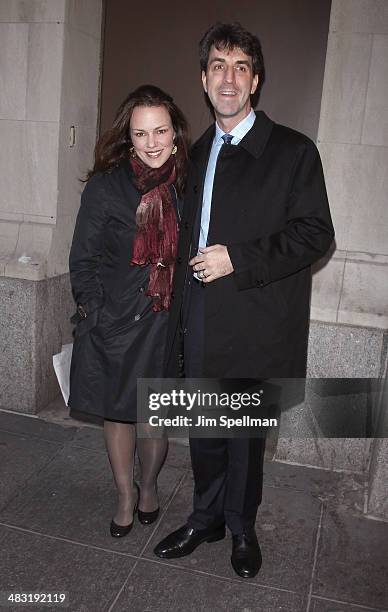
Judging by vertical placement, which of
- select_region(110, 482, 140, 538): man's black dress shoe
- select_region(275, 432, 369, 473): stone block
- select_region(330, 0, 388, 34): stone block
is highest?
select_region(330, 0, 388, 34): stone block

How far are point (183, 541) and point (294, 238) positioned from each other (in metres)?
1.73

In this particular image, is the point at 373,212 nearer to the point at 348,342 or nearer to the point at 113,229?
the point at 348,342

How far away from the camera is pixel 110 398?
3.07m

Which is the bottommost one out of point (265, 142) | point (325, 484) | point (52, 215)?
point (325, 484)

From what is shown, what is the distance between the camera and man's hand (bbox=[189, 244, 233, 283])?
260 cm

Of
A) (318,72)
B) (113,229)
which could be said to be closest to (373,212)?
(318,72)

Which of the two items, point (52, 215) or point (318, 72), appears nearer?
point (318, 72)

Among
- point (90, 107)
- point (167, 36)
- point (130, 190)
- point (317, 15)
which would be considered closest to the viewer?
point (130, 190)

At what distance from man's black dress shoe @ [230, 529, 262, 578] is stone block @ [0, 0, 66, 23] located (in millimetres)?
3819

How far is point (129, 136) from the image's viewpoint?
3031 mm

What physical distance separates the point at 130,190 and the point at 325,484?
2390 mm

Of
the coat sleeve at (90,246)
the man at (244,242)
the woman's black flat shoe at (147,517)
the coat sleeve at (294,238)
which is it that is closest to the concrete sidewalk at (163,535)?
the woman's black flat shoe at (147,517)

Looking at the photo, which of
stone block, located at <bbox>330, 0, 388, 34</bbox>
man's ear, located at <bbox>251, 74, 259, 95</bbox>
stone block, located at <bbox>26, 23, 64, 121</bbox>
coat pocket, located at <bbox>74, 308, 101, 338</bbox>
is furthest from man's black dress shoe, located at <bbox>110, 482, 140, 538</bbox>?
stone block, located at <bbox>330, 0, 388, 34</bbox>

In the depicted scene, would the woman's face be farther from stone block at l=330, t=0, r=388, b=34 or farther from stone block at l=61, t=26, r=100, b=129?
stone block at l=61, t=26, r=100, b=129
